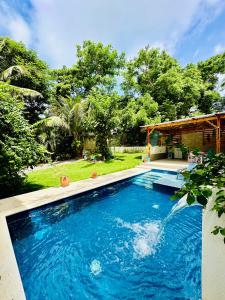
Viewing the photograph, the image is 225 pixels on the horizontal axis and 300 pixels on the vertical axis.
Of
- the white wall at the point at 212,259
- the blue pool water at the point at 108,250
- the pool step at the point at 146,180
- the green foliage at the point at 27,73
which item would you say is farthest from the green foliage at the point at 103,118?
the white wall at the point at 212,259

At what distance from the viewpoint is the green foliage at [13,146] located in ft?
21.5

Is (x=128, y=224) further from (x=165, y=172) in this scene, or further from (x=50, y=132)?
(x=50, y=132)

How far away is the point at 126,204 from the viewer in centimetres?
723

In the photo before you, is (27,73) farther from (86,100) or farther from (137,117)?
(137,117)

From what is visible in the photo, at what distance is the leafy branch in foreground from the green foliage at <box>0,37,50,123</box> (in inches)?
710

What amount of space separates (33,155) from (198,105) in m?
25.9

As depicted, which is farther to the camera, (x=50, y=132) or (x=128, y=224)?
(x=50, y=132)

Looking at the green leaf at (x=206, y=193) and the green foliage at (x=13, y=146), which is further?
the green foliage at (x=13, y=146)

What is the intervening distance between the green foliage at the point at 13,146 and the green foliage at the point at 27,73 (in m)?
10.8

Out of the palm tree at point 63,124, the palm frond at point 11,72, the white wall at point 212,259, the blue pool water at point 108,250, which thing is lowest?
the blue pool water at point 108,250

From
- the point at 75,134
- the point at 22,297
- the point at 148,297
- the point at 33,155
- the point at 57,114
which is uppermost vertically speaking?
the point at 57,114

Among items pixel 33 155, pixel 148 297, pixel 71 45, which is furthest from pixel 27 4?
pixel 71 45

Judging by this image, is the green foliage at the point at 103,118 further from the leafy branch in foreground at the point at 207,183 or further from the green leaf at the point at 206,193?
the green leaf at the point at 206,193

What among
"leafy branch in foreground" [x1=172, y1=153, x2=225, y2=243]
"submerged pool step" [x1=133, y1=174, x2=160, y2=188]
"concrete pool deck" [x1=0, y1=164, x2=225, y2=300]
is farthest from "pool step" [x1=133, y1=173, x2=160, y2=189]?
"leafy branch in foreground" [x1=172, y1=153, x2=225, y2=243]
